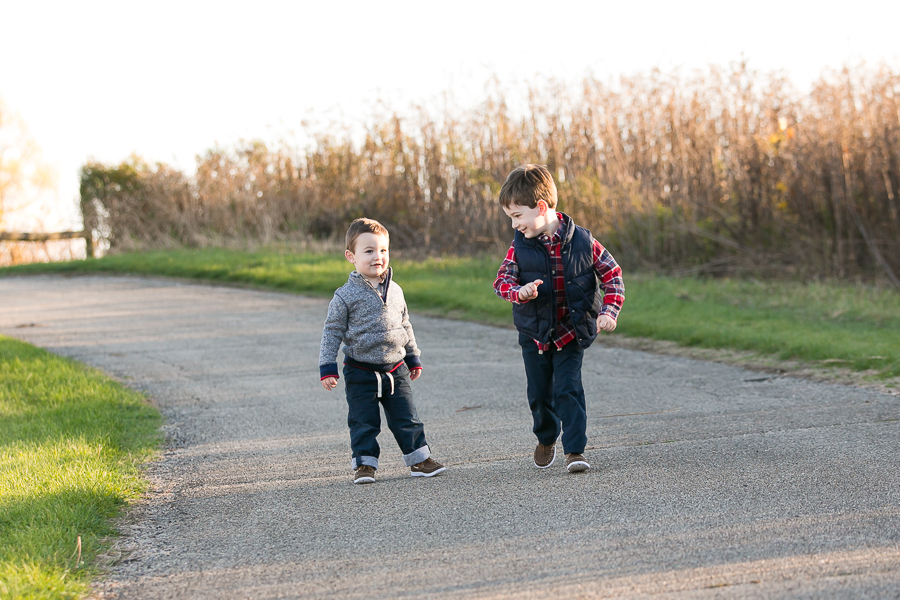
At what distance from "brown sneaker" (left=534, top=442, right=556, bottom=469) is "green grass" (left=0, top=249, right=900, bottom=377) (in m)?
3.47

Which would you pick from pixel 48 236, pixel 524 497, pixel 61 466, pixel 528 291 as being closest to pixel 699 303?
pixel 528 291

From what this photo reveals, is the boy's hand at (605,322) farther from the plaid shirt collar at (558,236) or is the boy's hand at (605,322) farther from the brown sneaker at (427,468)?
the brown sneaker at (427,468)

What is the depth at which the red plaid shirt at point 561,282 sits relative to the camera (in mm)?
4535

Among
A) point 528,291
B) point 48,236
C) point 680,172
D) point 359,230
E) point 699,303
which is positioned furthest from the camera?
point 48,236

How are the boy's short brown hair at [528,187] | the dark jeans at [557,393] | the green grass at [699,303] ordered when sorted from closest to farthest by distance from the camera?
the boy's short brown hair at [528,187]
the dark jeans at [557,393]
the green grass at [699,303]

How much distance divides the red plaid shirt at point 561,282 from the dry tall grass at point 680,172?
8714mm

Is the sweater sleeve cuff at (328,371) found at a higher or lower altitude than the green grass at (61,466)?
higher

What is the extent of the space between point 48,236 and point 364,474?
21.1m

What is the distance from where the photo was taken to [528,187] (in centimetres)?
448

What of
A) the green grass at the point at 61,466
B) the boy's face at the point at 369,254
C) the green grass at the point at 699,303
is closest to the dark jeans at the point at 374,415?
the boy's face at the point at 369,254

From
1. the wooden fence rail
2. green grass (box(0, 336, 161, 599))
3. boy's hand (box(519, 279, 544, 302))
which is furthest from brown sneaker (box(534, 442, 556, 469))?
the wooden fence rail

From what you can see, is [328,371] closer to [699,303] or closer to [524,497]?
[524,497]

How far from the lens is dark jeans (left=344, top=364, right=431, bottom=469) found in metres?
4.63

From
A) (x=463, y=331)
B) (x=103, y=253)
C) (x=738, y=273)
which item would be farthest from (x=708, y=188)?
(x=103, y=253)
